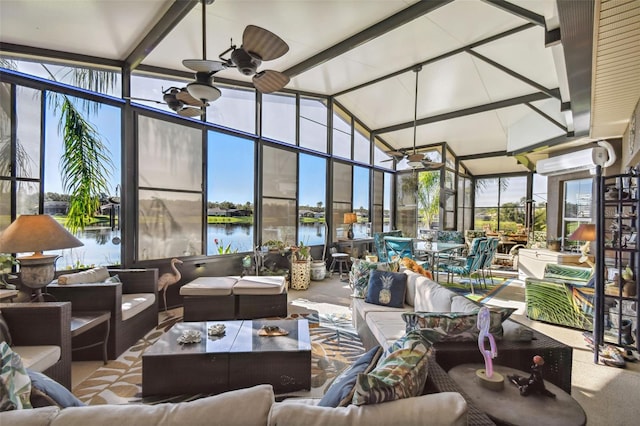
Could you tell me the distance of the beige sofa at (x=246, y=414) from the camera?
2.99ft

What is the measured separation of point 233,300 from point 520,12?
493 cm

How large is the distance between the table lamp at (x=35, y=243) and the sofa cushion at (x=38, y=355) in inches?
23.5

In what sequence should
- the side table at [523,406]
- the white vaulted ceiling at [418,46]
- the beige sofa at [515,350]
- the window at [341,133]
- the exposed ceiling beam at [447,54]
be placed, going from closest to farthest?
the side table at [523,406] → the beige sofa at [515,350] → the white vaulted ceiling at [418,46] → the exposed ceiling beam at [447,54] → the window at [341,133]

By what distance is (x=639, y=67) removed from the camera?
8.74 ft

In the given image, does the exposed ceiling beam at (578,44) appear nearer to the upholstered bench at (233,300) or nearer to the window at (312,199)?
the upholstered bench at (233,300)

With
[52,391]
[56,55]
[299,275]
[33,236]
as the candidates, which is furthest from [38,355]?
[299,275]

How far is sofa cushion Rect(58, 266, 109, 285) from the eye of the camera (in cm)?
301

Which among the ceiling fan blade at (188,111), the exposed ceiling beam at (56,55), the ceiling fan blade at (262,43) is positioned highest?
the exposed ceiling beam at (56,55)

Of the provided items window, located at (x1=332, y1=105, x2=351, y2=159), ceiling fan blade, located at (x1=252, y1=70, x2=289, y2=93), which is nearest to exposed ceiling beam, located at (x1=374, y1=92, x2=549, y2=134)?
window, located at (x1=332, y1=105, x2=351, y2=159)

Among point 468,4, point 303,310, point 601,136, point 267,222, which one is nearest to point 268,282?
point 303,310

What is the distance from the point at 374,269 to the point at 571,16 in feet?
9.20

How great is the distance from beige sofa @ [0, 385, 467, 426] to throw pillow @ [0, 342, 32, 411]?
19 cm

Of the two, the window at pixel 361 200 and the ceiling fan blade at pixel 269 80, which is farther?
the window at pixel 361 200

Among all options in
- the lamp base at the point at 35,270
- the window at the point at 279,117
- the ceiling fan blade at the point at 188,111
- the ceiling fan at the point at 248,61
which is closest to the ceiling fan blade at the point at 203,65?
the ceiling fan at the point at 248,61
